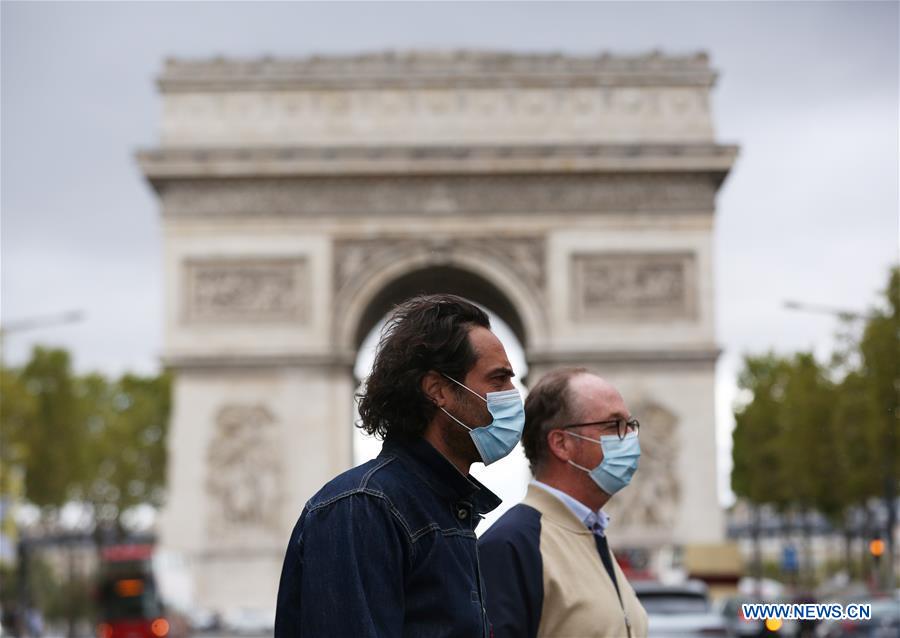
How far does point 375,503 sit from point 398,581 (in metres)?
0.17

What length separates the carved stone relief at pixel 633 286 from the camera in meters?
32.1

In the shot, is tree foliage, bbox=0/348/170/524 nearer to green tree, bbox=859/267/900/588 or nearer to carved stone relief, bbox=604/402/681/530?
carved stone relief, bbox=604/402/681/530

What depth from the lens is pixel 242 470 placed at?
31.7 metres

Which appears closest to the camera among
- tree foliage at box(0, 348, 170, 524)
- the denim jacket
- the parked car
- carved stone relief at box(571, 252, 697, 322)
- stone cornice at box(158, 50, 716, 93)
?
the denim jacket

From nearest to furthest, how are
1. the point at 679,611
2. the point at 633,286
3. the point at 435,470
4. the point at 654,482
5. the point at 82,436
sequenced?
the point at 435,470
the point at 679,611
the point at 654,482
the point at 633,286
the point at 82,436

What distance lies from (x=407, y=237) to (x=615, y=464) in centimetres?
2706

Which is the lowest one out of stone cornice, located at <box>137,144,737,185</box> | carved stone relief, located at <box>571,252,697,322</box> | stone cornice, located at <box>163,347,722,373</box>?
stone cornice, located at <box>163,347,722,373</box>

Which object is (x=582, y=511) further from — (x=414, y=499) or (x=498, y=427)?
(x=414, y=499)

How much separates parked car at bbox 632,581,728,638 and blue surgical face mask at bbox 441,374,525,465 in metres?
6.76

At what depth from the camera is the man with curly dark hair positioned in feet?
11.3

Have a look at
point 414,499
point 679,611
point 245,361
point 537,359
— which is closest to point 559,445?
point 414,499

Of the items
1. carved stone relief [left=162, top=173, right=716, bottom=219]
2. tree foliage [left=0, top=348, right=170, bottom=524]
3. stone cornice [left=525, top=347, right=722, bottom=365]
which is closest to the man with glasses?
stone cornice [left=525, top=347, right=722, bottom=365]

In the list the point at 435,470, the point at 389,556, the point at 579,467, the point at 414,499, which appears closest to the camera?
the point at 389,556

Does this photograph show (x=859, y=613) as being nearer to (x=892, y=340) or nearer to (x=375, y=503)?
(x=375, y=503)
